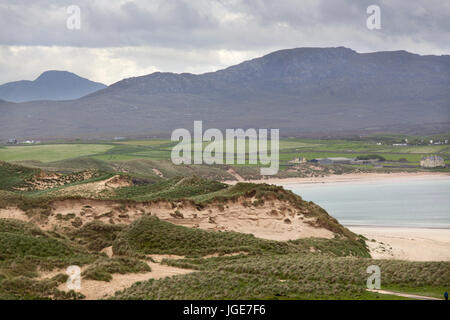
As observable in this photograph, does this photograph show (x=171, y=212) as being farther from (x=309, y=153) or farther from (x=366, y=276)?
→ (x=309, y=153)

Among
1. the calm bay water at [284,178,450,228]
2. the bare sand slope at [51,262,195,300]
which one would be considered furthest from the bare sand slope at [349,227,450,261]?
the bare sand slope at [51,262,195,300]

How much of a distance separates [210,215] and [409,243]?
13638 millimetres

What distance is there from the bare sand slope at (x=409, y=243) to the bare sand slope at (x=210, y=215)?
418 cm

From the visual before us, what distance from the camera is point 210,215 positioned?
35.9m

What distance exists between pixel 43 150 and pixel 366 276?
116 metres

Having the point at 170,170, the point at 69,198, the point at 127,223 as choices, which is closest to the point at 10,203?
the point at 69,198

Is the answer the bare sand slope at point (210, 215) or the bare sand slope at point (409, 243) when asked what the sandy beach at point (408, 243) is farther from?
the bare sand slope at point (210, 215)

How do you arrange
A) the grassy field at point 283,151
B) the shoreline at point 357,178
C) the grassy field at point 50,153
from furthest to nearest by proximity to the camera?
1. the grassy field at point 283,151
2. the grassy field at point 50,153
3. the shoreline at point 357,178

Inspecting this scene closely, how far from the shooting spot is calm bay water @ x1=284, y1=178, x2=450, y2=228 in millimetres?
55562

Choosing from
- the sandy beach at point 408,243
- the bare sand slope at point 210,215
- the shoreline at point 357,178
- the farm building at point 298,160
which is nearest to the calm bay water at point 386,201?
the shoreline at point 357,178

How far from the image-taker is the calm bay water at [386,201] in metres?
55.6

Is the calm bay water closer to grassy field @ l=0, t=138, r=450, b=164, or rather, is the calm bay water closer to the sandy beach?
the sandy beach
